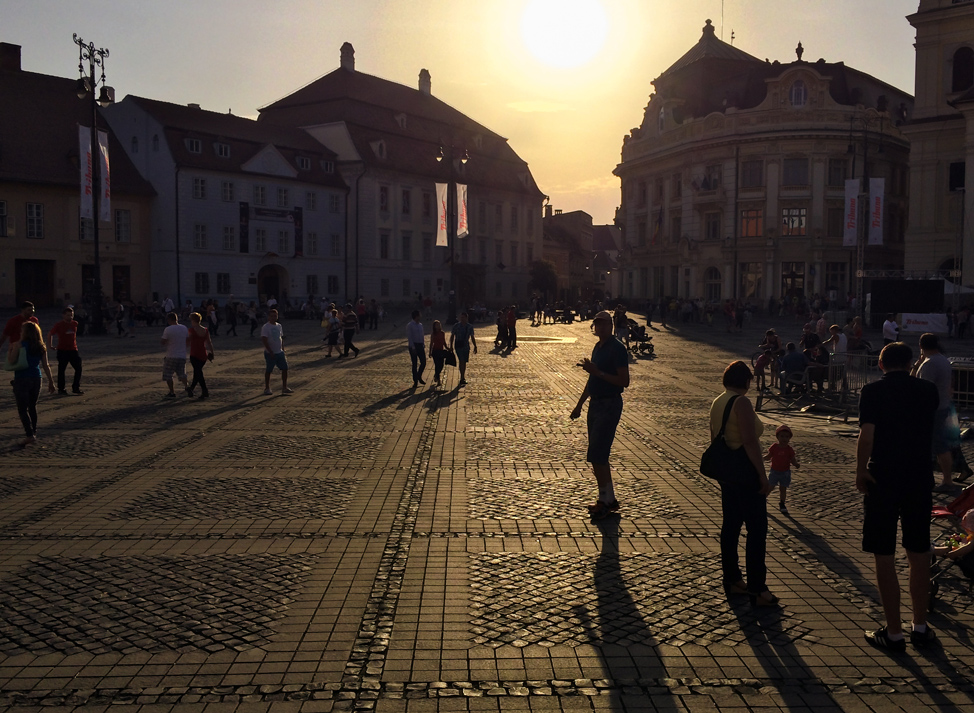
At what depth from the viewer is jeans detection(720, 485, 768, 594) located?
6.42 meters

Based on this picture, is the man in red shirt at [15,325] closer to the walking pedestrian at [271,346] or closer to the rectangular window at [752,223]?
the walking pedestrian at [271,346]

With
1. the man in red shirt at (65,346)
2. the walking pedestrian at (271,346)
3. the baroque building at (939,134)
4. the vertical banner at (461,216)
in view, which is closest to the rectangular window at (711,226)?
the baroque building at (939,134)

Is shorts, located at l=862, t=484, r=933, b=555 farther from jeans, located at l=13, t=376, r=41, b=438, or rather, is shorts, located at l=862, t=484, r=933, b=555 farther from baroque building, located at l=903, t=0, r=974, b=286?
baroque building, located at l=903, t=0, r=974, b=286

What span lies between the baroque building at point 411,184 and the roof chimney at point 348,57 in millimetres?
90

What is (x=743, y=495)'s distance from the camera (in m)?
6.54

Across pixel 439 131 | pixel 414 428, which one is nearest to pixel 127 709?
pixel 414 428

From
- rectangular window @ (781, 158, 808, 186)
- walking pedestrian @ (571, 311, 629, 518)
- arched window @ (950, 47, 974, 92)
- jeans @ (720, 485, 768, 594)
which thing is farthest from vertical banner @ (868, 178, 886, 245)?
jeans @ (720, 485, 768, 594)

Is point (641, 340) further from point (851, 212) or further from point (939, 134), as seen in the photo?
point (939, 134)

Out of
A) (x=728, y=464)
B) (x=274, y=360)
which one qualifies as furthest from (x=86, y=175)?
(x=728, y=464)

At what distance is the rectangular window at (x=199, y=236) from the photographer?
5728 centimetres

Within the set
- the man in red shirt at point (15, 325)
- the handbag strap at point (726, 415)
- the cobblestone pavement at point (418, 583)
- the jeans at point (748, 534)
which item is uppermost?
the man in red shirt at point (15, 325)

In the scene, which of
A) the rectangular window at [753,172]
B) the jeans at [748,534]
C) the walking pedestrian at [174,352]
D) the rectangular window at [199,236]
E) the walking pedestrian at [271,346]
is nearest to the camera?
the jeans at [748,534]

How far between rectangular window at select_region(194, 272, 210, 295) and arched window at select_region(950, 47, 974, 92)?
151 feet

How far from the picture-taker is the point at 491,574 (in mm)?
6918
